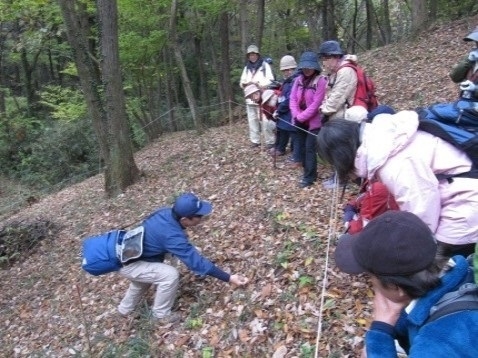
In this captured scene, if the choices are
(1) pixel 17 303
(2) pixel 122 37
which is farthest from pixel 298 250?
(2) pixel 122 37

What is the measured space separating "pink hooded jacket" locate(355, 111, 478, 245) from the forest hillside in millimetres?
1241

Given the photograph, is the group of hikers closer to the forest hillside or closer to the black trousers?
the forest hillside

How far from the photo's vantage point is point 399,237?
5.32 feet

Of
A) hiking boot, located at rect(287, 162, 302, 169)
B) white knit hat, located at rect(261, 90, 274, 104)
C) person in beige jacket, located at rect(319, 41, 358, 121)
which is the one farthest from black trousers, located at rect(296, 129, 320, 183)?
white knit hat, located at rect(261, 90, 274, 104)

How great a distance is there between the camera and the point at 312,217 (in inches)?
221

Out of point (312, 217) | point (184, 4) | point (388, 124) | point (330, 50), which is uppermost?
point (184, 4)

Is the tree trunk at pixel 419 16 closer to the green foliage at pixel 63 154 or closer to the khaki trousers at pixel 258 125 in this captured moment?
the khaki trousers at pixel 258 125

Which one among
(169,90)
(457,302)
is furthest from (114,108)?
(169,90)

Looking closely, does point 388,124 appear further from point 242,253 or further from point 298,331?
point 242,253

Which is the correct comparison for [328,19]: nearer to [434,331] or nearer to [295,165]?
[295,165]

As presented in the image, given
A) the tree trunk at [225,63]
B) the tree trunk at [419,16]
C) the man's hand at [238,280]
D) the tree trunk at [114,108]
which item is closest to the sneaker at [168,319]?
the man's hand at [238,280]

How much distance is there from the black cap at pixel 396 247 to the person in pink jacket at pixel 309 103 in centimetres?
434

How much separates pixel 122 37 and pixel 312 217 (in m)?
11.1

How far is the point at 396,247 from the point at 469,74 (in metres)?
3.29
